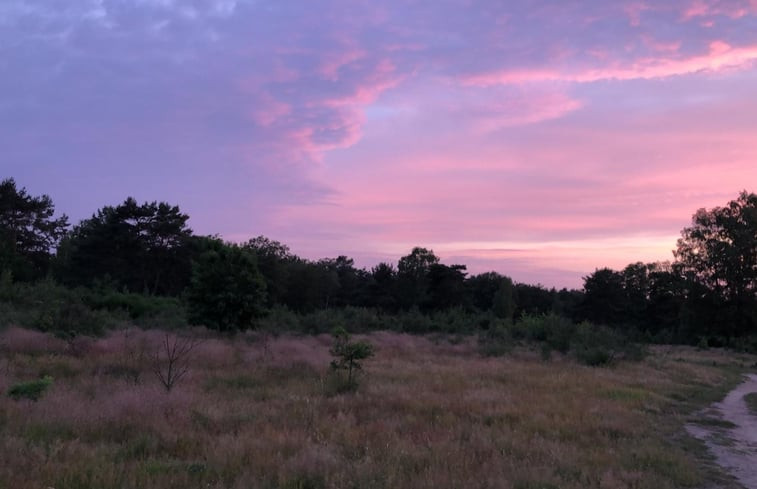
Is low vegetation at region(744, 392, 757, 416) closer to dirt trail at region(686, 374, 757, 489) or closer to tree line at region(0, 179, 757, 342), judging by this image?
dirt trail at region(686, 374, 757, 489)

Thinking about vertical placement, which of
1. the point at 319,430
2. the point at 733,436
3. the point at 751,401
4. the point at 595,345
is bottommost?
the point at 751,401

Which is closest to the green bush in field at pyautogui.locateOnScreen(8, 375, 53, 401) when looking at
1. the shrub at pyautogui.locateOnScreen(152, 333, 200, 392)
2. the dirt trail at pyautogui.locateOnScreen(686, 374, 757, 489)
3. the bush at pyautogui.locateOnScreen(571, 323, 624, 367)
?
the shrub at pyautogui.locateOnScreen(152, 333, 200, 392)

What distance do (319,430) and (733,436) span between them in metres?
9.61

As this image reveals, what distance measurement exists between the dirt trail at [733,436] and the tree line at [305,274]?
20978mm

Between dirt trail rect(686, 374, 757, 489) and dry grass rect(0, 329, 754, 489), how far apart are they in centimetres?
→ 52

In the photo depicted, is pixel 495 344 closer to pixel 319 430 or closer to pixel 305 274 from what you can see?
pixel 319 430

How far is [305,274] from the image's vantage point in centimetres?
8162

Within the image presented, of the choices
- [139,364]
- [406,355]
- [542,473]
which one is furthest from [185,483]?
[406,355]

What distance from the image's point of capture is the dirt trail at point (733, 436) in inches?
360

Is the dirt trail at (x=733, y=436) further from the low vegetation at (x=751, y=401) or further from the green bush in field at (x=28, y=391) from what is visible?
the green bush in field at (x=28, y=391)

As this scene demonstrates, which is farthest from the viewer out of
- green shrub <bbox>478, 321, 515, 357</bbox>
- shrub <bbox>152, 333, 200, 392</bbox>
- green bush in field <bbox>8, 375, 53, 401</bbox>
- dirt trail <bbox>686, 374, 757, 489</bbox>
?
green shrub <bbox>478, 321, 515, 357</bbox>

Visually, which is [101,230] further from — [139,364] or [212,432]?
[212,432]

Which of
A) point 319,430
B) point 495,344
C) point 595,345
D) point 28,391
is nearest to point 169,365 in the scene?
point 28,391

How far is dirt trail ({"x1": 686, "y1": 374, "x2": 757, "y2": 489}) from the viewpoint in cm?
914
